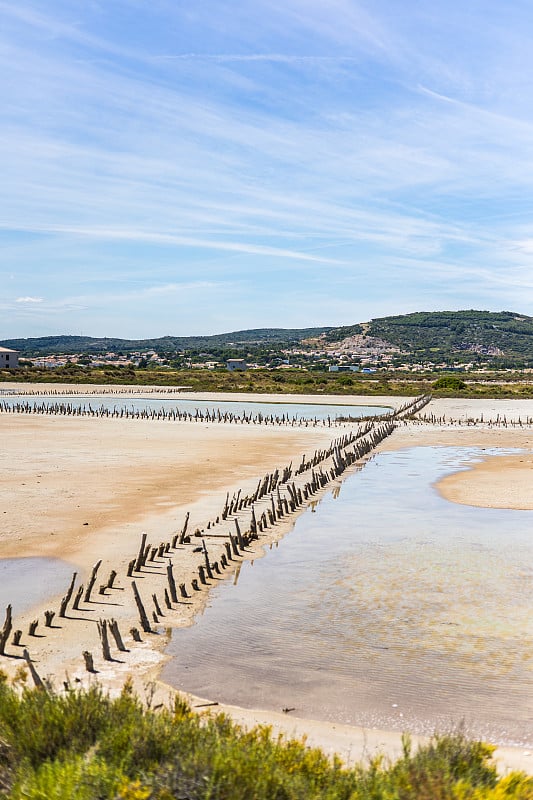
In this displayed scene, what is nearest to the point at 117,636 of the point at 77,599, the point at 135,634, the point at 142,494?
the point at 135,634

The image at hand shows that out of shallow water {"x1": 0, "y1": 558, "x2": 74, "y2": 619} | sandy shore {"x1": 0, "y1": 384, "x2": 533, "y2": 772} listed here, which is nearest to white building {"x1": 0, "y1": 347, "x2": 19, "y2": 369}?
sandy shore {"x1": 0, "y1": 384, "x2": 533, "y2": 772}

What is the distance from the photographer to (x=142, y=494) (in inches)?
1011

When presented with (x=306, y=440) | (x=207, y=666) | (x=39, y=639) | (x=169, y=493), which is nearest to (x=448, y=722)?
(x=207, y=666)

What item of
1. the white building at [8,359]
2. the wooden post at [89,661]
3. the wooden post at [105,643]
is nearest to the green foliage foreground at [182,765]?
the wooden post at [89,661]

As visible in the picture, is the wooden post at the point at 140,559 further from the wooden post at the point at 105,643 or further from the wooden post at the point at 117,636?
the wooden post at the point at 105,643

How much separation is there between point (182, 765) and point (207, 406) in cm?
7228

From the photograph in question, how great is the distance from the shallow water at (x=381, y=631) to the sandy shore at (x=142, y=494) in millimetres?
650

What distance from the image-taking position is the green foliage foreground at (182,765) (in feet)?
20.8

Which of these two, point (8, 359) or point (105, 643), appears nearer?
point (105, 643)

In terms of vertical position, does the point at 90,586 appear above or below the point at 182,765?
below

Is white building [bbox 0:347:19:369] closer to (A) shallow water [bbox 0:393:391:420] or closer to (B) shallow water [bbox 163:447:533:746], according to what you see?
(A) shallow water [bbox 0:393:391:420]

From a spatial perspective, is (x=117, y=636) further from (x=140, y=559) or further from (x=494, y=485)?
(x=494, y=485)

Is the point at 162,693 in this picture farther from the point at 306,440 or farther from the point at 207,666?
the point at 306,440

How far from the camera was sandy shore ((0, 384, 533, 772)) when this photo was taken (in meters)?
11.2
